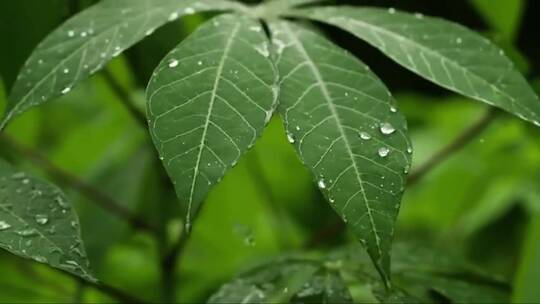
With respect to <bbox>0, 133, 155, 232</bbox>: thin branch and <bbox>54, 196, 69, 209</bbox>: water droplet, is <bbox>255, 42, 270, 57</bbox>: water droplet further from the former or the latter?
<bbox>0, 133, 155, 232</bbox>: thin branch

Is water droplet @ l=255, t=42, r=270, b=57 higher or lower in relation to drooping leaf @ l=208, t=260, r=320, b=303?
higher

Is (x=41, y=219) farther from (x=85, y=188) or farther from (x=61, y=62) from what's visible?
(x=85, y=188)

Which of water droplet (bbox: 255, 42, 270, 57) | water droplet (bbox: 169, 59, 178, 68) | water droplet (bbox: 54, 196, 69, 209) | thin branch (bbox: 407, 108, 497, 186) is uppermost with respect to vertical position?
water droplet (bbox: 169, 59, 178, 68)

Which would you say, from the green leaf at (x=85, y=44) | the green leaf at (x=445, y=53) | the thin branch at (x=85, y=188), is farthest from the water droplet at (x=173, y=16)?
the thin branch at (x=85, y=188)

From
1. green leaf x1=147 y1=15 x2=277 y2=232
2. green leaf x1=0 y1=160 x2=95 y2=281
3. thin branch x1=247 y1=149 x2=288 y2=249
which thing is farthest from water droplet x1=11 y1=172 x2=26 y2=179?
thin branch x1=247 y1=149 x2=288 y2=249

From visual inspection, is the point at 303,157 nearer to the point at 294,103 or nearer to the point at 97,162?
the point at 294,103
